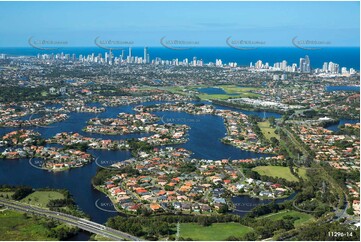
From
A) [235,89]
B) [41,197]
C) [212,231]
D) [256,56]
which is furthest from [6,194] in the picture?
[256,56]

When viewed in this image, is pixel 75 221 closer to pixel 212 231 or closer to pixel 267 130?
pixel 212 231

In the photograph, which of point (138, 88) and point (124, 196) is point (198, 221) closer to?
point (124, 196)

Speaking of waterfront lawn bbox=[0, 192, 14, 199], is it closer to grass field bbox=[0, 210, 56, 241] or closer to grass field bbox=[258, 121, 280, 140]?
grass field bbox=[0, 210, 56, 241]

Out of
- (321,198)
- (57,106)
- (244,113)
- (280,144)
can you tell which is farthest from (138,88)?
(321,198)

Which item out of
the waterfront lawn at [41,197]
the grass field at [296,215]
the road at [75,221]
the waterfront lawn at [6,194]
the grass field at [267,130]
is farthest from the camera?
the grass field at [267,130]

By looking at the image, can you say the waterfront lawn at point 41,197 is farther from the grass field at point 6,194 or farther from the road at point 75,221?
the grass field at point 6,194

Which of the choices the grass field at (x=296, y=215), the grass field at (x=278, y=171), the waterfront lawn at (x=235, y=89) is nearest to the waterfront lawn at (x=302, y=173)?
the grass field at (x=278, y=171)
